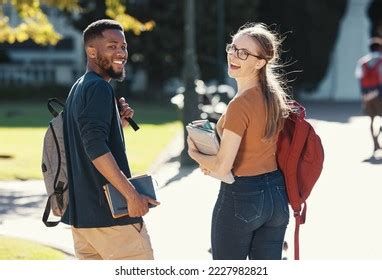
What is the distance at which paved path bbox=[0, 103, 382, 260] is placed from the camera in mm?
8156

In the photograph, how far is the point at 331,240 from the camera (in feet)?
27.6

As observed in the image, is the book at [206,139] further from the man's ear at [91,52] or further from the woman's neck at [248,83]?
the man's ear at [91,52]

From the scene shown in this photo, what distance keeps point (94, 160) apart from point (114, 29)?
682 millimetres

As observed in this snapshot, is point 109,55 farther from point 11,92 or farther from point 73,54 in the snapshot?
point 73,54

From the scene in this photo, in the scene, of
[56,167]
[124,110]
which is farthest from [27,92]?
[56,167]

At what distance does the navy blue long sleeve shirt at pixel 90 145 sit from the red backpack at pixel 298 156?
0.79 m

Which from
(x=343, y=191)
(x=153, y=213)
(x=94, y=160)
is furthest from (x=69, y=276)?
(x=343, y=191)

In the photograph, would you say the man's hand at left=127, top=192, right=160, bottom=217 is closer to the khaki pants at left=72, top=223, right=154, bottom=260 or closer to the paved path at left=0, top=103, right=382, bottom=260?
the khaki pants at left=72, top=223, right=154, bottom=260

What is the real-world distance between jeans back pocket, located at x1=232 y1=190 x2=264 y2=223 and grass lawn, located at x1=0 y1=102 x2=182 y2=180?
9.34 meters

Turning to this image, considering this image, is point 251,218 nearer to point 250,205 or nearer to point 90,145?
point 250,205

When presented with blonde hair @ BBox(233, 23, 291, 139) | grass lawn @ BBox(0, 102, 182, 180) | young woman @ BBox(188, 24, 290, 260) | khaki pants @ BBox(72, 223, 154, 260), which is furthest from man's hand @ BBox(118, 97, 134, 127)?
grass lawn @ BBox(0, 102, 182, 180)

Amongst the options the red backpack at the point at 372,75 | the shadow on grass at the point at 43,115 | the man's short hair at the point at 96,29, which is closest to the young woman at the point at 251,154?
the man's short hair at the point at 96,29

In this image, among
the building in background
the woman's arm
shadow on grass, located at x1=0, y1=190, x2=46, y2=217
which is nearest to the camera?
the woman's arm

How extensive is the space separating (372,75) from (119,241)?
11594 millimetres
